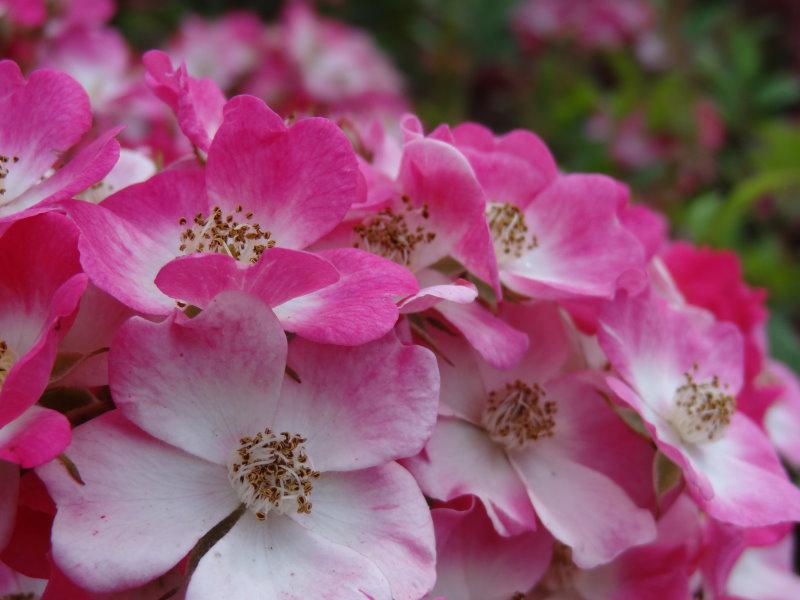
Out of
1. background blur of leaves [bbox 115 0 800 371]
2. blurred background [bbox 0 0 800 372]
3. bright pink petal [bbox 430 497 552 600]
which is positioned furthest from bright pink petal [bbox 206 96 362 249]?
background blur of leaves [bbox 115 0 800 371]

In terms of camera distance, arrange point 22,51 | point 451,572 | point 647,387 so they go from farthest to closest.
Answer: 1. point 22,51
2. point 647,387
3. point 451,572

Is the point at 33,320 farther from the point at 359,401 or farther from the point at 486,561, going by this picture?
the point at 486,561

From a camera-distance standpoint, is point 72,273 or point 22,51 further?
point 22,51

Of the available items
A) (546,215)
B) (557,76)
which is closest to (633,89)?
(557,76)

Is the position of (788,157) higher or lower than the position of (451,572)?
lower

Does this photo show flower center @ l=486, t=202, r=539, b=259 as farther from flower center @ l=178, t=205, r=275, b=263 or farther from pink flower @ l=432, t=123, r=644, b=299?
flower center @ l=178, t=205, r=275, b=263

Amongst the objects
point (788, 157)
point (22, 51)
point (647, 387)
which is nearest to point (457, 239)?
point (647, 387)

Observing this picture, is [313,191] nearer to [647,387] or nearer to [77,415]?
[77,415]

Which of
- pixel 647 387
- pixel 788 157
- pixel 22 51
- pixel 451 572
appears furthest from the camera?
pixel 788 157
